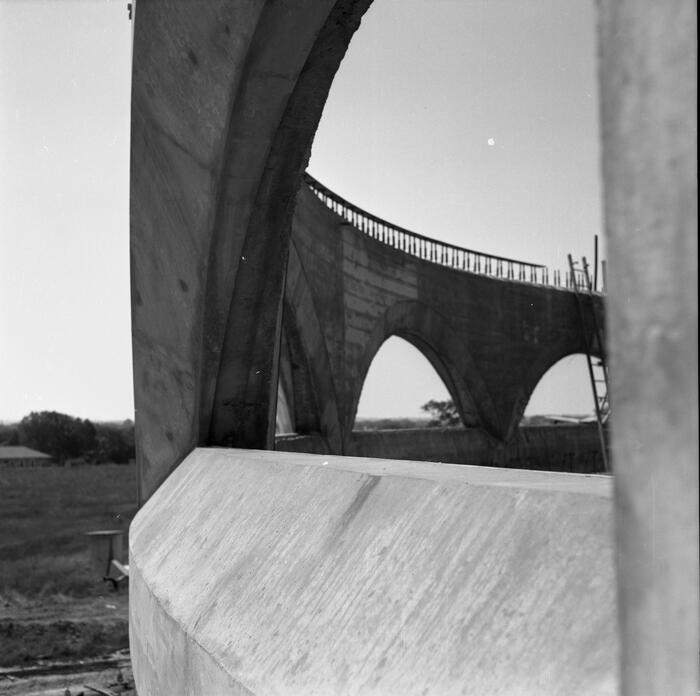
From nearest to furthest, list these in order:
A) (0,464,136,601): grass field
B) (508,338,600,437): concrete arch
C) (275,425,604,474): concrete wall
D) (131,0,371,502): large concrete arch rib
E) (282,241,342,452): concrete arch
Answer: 1. (131,0,371,502): large concrete arch rib
2. (282,241,342,452): concrete arch
3. (275,425,604,474): concrete wall
4. (0,464,136,601): grass field
5. (508,338,600,437): concrete arch

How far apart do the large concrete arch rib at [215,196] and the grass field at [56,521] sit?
9.49 metres

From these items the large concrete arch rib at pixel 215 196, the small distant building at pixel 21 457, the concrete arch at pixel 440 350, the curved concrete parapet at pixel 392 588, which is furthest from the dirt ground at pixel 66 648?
the small distant building at pixel 21 457

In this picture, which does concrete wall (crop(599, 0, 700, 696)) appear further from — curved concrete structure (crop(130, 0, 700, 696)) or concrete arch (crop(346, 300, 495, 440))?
concrete arch (crop(346, 300, 495, 440))

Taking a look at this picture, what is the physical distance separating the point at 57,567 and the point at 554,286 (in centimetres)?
1228

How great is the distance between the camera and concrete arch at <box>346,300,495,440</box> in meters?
12.5

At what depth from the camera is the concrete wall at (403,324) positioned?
31.9 ft

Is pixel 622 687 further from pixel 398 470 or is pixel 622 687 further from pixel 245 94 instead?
pixel 245 94

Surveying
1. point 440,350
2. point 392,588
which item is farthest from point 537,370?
point 392,588

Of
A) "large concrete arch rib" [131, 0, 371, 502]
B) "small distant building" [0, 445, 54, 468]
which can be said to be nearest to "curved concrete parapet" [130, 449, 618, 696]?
"large concrete arch rib" [131, 0, 371, 502]

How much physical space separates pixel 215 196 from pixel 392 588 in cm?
167

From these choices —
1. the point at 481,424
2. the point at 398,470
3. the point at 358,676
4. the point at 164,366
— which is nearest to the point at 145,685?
the point at 398,470

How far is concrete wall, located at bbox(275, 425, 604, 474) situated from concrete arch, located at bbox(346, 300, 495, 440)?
0.53 meters

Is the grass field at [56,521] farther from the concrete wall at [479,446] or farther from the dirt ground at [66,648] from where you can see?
the concrete wall at [479,446]

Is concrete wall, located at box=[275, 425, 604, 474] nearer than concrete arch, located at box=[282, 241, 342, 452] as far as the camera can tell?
No
